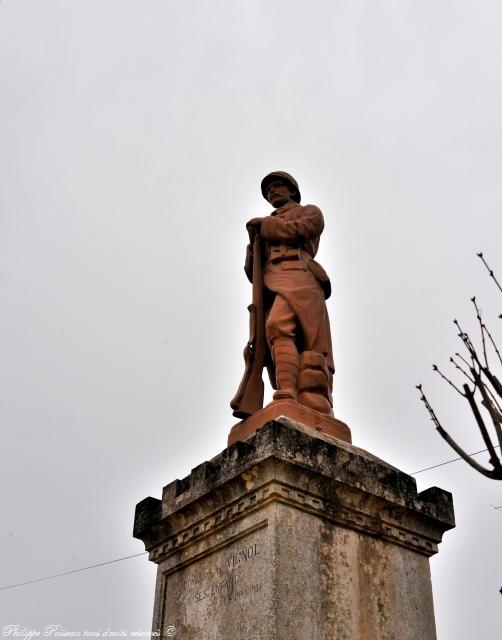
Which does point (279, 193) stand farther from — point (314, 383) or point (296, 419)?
point (296, 419)

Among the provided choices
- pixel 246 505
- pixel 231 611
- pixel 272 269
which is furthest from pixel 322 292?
pixel 231 611

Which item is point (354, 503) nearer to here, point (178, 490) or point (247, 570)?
point (247, 570)

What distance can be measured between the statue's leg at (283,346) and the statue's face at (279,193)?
54.7 inches

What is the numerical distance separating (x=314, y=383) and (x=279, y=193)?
2.29 meters

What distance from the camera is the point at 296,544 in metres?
6.49

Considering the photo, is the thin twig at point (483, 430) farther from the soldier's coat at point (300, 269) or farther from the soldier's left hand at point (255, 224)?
the soldier's left hand at point (255, 224)

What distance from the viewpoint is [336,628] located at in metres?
6.40

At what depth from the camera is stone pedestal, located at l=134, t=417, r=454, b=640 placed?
6.38 metres

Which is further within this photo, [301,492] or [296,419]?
[296,419]

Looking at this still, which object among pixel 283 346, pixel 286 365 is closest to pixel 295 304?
pixel 283 346

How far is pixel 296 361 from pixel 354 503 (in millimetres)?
1405

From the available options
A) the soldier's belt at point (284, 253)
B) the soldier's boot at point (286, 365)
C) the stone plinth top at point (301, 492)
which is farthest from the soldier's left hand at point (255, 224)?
the stone plinth top at point (301, 492)

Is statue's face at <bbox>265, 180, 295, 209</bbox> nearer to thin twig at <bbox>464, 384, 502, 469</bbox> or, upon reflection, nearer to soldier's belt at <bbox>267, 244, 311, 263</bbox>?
soldier's belt at <bbox>267, 244, 311, 263</bbox>

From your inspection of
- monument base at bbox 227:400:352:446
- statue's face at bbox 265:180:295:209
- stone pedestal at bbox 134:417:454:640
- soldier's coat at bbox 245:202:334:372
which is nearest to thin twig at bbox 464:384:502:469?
stone pedestal at bbox 134:417:454:640
